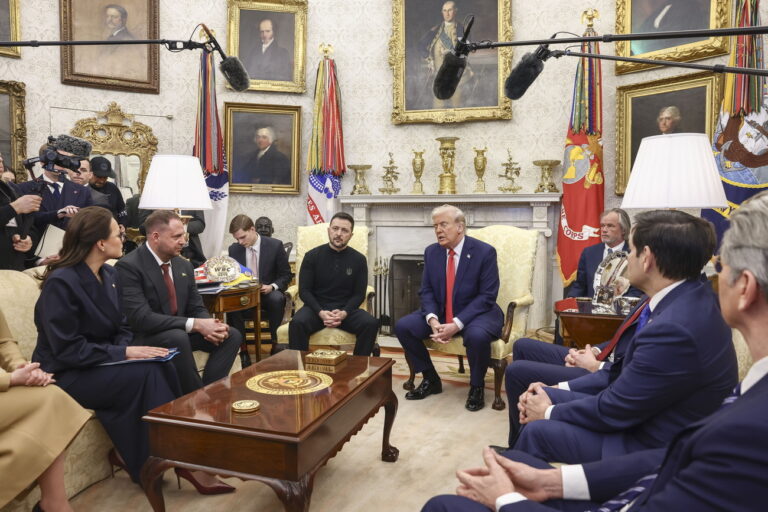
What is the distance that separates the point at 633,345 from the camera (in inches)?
79.7

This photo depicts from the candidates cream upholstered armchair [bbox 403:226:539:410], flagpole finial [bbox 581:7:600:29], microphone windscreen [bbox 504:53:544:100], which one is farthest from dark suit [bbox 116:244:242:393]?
flagpole finial [bbox 581:7:600:29]

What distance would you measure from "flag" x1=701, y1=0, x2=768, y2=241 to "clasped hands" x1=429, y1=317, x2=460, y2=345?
240cm

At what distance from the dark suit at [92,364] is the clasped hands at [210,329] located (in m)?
0.76

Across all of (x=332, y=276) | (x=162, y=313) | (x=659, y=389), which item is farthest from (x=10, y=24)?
(x=659, y=389)

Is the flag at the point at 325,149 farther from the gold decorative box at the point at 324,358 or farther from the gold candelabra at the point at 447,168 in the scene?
the gold decorative box at the point at 324,358

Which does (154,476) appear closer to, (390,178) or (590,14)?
(390,178)

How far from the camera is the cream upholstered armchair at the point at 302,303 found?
15.0 ft

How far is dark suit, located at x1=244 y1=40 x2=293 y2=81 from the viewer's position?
7.19 meters

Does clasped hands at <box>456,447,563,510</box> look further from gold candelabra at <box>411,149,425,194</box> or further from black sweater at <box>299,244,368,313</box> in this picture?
gold candelabra at <box>411,149,425,194</box>

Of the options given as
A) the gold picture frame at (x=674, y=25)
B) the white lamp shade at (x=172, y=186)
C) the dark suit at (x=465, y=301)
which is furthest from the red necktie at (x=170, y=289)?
the gold picture frame at (x=674, y=25)

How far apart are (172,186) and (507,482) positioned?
12.0ft

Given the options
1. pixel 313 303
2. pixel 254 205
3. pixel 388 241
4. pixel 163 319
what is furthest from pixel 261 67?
pixel 163 319

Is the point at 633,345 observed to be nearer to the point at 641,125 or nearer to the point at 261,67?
→ the point at 641,125

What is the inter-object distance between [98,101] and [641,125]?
20.8ft
